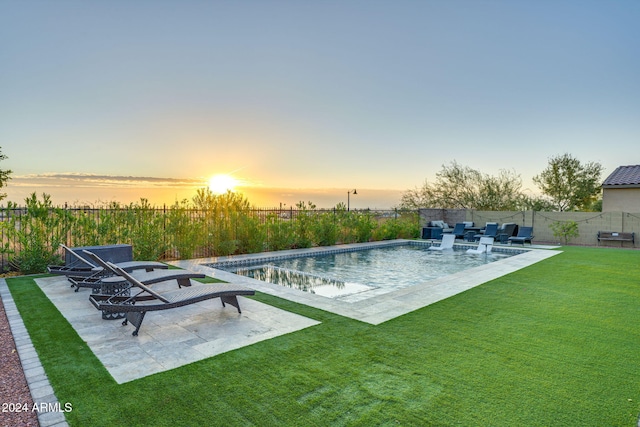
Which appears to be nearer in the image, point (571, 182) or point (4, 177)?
point (4, 177)

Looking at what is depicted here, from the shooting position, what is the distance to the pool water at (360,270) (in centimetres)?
741

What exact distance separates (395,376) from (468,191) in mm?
24357

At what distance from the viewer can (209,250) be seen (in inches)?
428

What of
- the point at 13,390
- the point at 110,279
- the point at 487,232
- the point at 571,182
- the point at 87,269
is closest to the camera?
the point at 13,390

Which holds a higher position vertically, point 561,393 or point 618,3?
point 618,3

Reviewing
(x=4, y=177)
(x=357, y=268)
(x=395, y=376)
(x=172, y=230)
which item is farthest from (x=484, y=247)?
(x=4, y=177)

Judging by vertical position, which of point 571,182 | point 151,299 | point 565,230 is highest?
point 571,182

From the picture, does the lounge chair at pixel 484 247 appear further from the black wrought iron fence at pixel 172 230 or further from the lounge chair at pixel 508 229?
the black wrought iron fence at pixel 172 230

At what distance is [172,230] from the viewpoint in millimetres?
9938

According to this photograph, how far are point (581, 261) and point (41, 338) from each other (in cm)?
1212

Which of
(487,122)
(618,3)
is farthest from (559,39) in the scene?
(487,122)

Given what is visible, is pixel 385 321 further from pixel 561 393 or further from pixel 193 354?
pixel 193 354

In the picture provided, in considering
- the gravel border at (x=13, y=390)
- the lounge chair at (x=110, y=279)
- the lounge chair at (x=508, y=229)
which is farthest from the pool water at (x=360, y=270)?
the gravel border at (x=13, y=390)

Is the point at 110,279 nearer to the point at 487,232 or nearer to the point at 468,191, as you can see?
the point at 487,232
